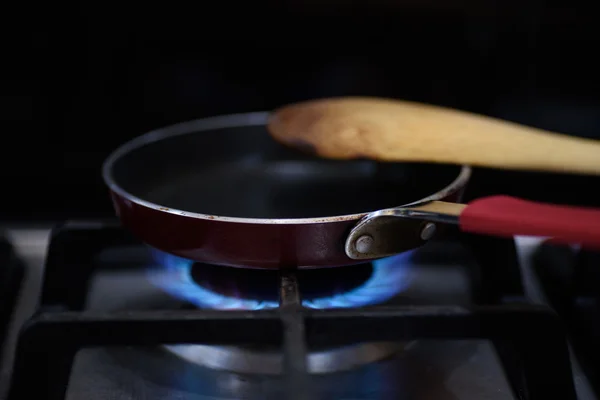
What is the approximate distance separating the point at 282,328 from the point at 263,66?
346mm

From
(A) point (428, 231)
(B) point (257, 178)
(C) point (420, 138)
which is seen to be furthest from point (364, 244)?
(B) point (257, 178)

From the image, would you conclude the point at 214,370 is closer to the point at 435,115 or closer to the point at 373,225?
the point at 373,225

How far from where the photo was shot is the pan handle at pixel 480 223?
37 centimetres

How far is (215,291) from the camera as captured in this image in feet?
1.64

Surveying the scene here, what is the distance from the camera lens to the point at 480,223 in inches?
15.3

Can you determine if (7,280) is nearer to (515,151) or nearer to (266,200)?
(266,200)

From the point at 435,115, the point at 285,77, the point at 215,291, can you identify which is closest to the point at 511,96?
the point at 435,115

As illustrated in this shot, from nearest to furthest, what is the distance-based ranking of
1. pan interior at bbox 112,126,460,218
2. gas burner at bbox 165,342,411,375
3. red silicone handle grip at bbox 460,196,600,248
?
1. red silicone handle grip at bbox 460,196,600,248
2. gas burner at bbox 165,342,411,375
3. pan interior at bbox 112,126,460,218

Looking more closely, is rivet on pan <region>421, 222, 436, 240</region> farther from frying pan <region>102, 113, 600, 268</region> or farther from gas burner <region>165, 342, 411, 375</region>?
gas burner <region>165, 342, 411, 375</region>

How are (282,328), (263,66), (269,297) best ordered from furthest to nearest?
1. (263,66)
2. (269,297)
3. (282,328)

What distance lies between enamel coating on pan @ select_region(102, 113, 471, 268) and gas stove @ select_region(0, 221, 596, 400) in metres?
0.03

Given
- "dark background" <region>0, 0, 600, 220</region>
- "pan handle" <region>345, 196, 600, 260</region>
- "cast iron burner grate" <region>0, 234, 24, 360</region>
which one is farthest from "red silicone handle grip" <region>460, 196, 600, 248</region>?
"cast iron burner grate" <region>0, 234, 24, 360</region>

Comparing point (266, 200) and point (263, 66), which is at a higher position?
point (263, 66)

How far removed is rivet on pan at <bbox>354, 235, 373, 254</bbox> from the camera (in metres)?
0.41
